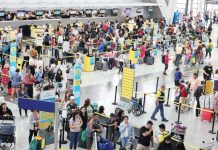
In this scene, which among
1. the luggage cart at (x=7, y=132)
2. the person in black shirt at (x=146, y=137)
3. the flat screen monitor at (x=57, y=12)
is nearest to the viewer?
the person in black shirt at (x=146, y=137)

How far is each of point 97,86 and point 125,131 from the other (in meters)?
8.29

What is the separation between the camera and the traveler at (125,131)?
12.6 m

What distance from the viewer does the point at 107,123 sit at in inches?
539

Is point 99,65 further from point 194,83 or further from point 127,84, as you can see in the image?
point 194,83

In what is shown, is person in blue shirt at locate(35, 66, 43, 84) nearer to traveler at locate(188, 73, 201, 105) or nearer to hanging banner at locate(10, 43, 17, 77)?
hanging banner at locate(10, 43, 17, 77)

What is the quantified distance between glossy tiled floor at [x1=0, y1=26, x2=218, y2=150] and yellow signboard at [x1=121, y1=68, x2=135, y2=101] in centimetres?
66

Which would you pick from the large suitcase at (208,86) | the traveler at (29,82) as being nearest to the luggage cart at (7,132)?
the traveler at (29,82)

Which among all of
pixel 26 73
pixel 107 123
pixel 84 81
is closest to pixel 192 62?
pixel 84 81

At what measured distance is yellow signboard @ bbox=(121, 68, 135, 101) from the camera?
17344mm

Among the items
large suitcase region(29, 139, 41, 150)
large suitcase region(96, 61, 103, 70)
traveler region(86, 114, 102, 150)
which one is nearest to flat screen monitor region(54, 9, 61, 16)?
large suitcase region(96, 61, 103, 70)

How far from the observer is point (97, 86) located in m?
20.8

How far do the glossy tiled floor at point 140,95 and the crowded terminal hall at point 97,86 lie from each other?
36 millimetres

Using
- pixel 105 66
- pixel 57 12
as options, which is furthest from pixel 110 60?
pixel 57 12

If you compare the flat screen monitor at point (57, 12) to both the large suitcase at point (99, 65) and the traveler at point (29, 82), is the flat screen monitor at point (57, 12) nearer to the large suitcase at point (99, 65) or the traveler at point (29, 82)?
the large suitcase at point (99, 65)
